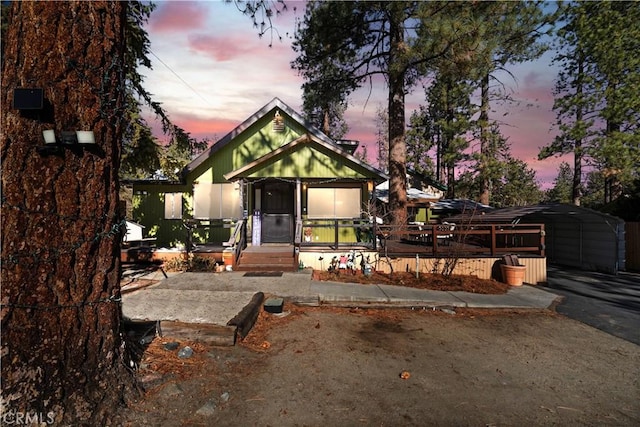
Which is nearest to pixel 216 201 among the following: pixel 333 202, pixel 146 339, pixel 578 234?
pixel 333 202

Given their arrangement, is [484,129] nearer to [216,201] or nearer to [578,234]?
[578,234]

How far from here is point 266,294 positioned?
762cm

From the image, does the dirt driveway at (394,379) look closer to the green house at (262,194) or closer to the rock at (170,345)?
the rock at (170,345)

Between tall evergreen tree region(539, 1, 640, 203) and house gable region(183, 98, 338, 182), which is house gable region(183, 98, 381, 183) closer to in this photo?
house gable region(183, 98, 338, 182)

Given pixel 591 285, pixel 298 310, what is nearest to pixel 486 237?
pixel 591 285

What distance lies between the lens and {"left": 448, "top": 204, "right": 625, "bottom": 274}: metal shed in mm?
13008

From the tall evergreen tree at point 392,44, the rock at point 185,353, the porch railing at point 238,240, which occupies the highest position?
the tall evergreen tree at point 392,44

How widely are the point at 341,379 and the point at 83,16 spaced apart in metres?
4.86

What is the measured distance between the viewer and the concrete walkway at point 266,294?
232 inches

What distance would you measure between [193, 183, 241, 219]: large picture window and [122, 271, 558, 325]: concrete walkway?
13.6 ft

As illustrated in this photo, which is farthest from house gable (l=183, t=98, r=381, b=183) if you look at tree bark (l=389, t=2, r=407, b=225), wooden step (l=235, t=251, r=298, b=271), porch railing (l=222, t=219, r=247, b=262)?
wooden step (l=235, t=251, r=298, b=271)

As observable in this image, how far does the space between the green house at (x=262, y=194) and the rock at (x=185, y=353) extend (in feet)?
28.4

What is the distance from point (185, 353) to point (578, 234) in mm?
17590

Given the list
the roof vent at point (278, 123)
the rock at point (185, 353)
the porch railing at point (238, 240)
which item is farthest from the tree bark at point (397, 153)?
the rock at point (185, 353)
